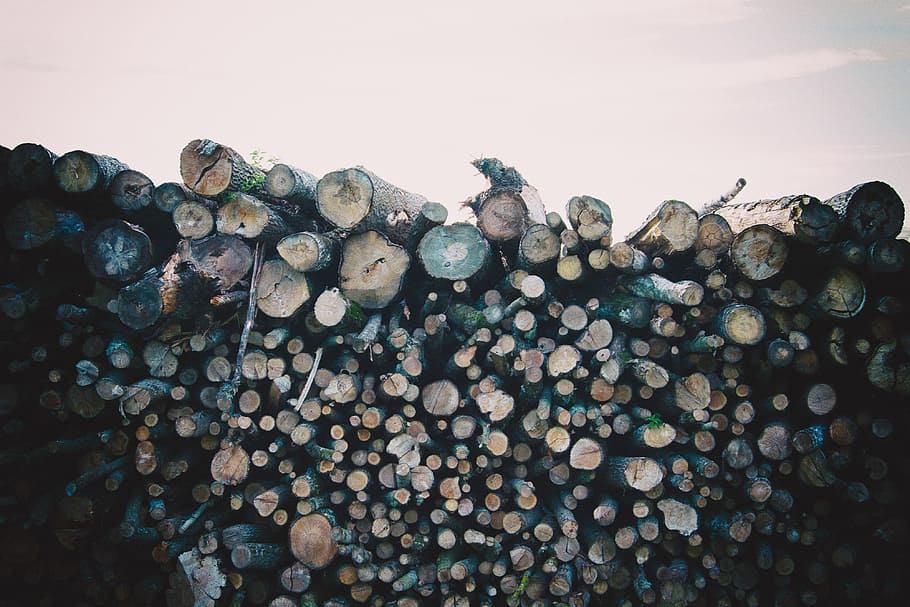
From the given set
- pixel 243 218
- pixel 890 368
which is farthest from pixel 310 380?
pixel 890 368

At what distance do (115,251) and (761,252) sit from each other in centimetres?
394

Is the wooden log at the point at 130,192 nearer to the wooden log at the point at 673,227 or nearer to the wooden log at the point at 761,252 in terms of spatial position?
the wooden log at the point at 673,227

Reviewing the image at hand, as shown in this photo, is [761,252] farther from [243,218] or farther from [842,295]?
[243,218]

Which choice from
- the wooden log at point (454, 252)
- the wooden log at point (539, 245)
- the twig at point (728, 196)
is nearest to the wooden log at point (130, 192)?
the wooden log at point (454, 252)

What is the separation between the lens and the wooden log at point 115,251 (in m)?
2.81

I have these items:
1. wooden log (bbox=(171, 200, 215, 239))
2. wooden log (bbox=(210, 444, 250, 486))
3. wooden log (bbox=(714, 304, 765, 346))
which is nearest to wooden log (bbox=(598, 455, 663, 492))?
wooden log (bbox=(714, 304, 765, 346))

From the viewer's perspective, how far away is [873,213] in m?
2.80

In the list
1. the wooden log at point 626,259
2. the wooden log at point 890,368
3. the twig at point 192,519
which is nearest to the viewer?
the wooden log at point 890,368

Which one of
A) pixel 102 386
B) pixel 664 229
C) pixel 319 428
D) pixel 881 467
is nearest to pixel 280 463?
pixel 319 428

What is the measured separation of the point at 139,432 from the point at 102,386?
0.38 m

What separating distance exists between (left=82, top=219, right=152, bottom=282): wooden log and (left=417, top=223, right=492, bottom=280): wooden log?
177 cm

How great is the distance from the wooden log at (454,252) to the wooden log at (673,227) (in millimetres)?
1128

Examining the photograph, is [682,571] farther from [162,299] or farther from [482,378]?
[162,299]

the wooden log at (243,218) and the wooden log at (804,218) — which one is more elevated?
the wooden log at (804,218)
